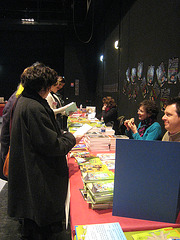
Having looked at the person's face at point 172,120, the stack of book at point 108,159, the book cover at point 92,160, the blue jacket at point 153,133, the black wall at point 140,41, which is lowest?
the stack of book at point 108,159

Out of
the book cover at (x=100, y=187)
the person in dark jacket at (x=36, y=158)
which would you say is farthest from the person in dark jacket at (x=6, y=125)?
the book cover at (x=100, y=187)

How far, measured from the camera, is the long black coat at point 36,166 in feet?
4.33

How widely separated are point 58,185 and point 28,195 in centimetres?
22

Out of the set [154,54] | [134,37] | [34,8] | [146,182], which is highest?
[34,8]

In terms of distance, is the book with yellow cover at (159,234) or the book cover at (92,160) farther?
the book cover at (92,160)

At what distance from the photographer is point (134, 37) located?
446cm

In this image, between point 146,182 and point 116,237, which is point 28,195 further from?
point 146,182

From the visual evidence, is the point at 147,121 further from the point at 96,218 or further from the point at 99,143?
the point at 96,218

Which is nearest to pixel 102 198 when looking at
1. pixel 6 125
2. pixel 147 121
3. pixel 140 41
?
pixel 6 125

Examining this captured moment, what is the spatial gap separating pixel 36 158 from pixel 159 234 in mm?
845

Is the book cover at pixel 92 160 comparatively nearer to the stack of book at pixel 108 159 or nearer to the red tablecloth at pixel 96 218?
the stack of book at pixel 108 159

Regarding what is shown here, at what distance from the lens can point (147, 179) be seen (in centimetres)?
104

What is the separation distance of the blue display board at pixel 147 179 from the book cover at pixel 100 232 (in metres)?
0.14

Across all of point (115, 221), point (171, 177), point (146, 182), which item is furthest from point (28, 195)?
point (171, 177)
